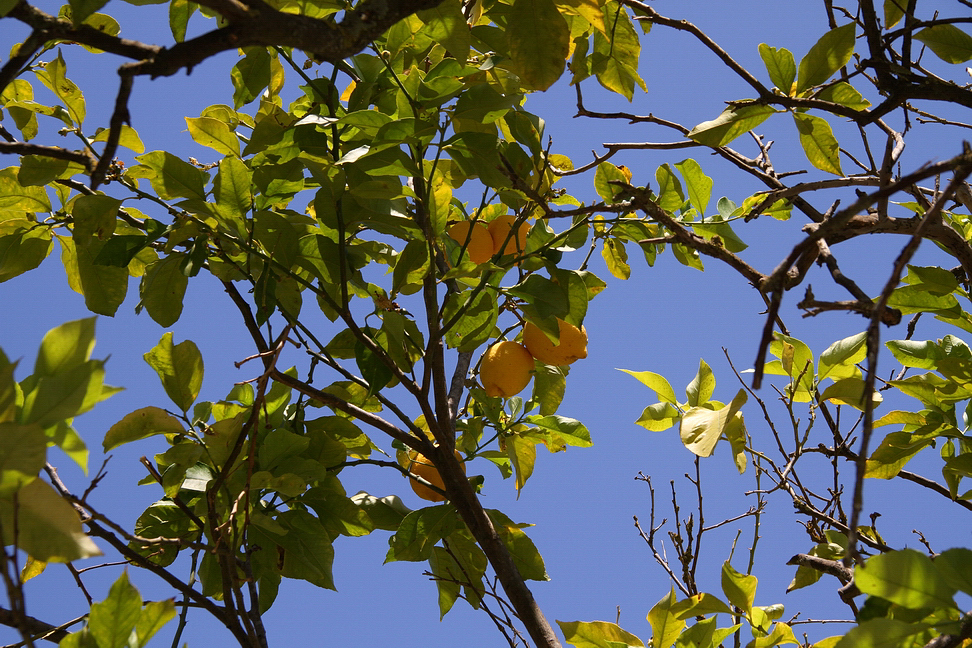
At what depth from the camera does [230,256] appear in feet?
3.99

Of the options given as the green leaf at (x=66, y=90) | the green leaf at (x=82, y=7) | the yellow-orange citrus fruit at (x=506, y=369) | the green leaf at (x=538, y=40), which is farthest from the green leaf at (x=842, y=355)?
the green leaf at (x=66, y=90)

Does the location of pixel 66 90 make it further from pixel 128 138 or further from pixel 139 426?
pixel 139 426

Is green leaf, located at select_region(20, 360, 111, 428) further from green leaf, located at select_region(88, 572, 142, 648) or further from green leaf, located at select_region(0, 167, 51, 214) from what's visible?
green leaf, located at select_region(0, 167, 51, 214)

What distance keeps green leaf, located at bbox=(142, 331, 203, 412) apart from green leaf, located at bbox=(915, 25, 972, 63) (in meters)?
1.21

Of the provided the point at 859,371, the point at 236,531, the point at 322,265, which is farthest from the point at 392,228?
the point at 859,371

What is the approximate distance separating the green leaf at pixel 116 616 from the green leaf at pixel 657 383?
78 cm

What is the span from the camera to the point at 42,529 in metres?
0.51

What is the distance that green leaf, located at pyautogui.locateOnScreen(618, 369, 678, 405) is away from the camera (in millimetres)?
1183

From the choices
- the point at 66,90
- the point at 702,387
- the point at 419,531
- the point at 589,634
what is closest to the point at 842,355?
the point at 702,387

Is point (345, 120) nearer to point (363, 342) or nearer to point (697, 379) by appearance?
point (363, 342)

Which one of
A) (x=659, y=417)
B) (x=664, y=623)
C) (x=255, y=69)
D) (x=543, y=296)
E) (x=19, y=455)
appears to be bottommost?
(x=664, y=623)

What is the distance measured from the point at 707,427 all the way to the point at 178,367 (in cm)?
77

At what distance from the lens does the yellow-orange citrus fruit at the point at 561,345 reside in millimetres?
1253

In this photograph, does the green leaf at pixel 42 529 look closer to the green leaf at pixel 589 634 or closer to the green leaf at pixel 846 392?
the green leaf at pixel 589 634
